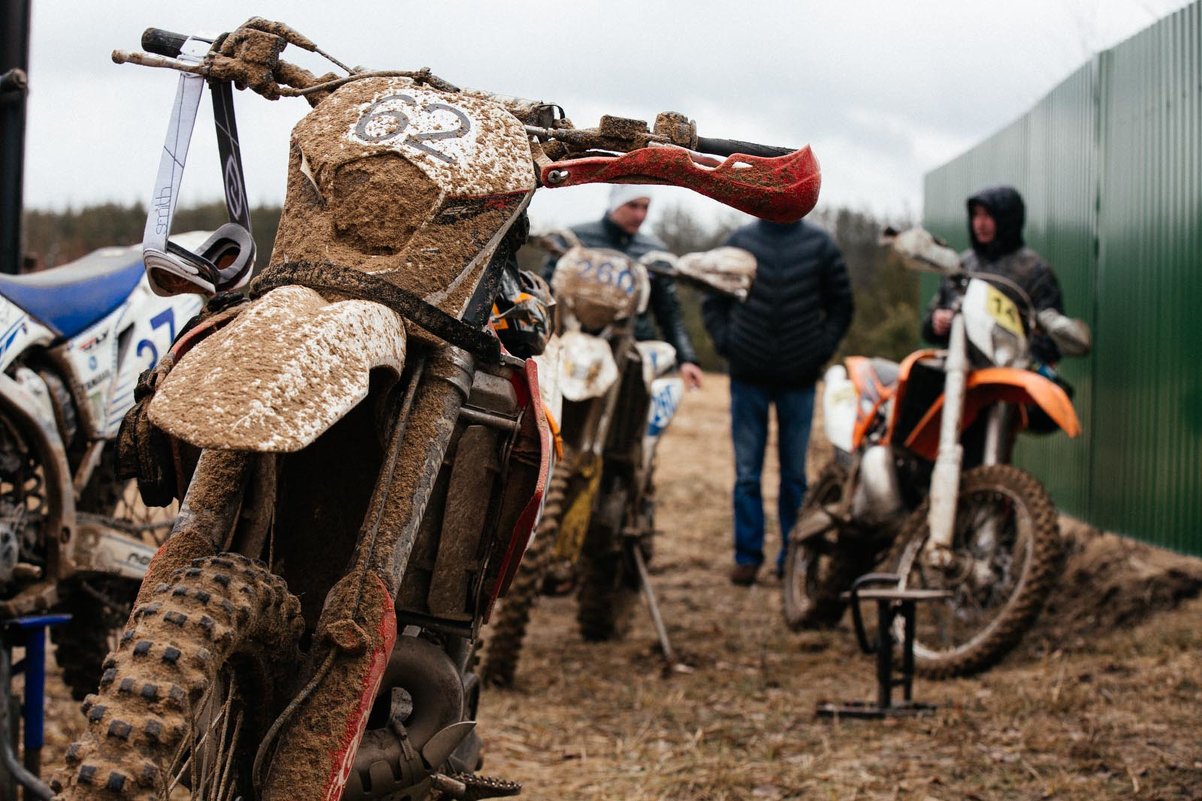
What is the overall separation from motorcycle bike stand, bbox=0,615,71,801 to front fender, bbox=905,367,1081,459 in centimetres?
365

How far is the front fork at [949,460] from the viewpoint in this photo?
18.1 feet

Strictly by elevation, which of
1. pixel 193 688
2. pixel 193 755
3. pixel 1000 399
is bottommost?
pixel 193 755

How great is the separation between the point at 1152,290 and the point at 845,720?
3.33m

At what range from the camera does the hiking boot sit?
7.99 metres

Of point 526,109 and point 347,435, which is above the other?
point 526,109

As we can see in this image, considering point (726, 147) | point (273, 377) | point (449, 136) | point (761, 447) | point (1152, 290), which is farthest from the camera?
point (761, 447)

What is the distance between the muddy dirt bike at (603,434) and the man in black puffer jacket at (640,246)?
0.43 metres

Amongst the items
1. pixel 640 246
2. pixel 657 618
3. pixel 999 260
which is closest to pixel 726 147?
pixel 657 618

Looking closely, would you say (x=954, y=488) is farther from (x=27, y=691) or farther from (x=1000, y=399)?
(x=27, y=691)

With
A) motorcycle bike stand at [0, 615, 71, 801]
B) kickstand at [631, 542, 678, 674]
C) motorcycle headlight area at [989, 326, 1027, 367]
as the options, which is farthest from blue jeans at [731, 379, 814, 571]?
motorcycle bike stand at [0, 615, 71, 801]

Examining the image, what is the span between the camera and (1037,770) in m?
4.06

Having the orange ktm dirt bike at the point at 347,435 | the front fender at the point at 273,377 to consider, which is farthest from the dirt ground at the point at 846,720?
the front fender at the point at 273,377

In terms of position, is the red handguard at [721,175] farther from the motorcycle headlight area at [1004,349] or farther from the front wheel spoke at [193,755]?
the motorcycle headlight area at [1004,349]

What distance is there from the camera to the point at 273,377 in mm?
2059
